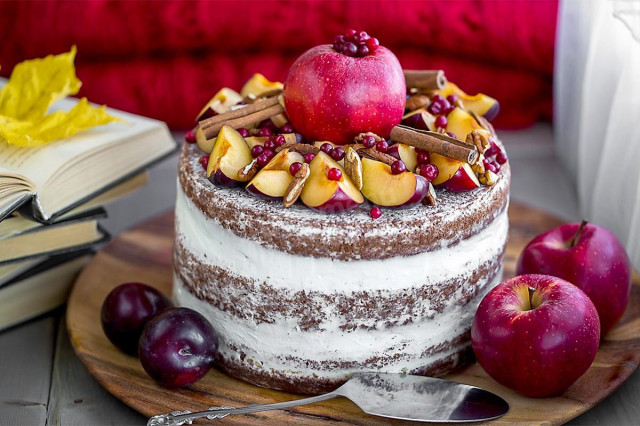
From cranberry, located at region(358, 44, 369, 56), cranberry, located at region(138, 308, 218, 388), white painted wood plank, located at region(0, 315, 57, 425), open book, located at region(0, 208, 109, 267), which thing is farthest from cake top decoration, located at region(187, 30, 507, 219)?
white painted wood plank, located at region(0, 315, 57, 425)

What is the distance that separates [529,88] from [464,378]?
1238 millimetres

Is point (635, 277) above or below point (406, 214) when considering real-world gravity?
below

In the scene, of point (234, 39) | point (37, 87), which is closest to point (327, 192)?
point (37, 87)

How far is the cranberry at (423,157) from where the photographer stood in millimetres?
1316

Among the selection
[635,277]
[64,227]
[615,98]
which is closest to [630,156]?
[615,98]

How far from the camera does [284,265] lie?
1237mm

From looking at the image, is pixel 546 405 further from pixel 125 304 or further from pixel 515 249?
pixel 125 304

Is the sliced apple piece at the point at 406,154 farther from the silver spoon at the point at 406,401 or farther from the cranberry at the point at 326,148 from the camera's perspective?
the silver spoon at the point at 406,401

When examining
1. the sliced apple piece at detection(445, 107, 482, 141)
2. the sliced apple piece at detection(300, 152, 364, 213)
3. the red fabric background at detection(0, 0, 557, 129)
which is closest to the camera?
the sliced apple piece at detection(300, 152, 364, 213)

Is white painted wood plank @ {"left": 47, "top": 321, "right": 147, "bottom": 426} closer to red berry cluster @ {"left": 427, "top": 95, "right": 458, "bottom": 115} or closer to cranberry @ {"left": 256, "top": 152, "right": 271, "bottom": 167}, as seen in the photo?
cranberry @ {"left": 256, "top": 152, "right": 271, "bottom": 167}

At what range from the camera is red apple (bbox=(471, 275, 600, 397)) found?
1213 millimetres

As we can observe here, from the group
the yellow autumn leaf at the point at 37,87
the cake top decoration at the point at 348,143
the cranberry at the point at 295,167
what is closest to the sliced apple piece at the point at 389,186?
the cake top decoration at the point at 348,143

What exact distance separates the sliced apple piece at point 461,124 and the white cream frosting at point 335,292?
0.54 feet

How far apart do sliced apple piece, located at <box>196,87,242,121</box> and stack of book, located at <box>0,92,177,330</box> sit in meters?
0.24
